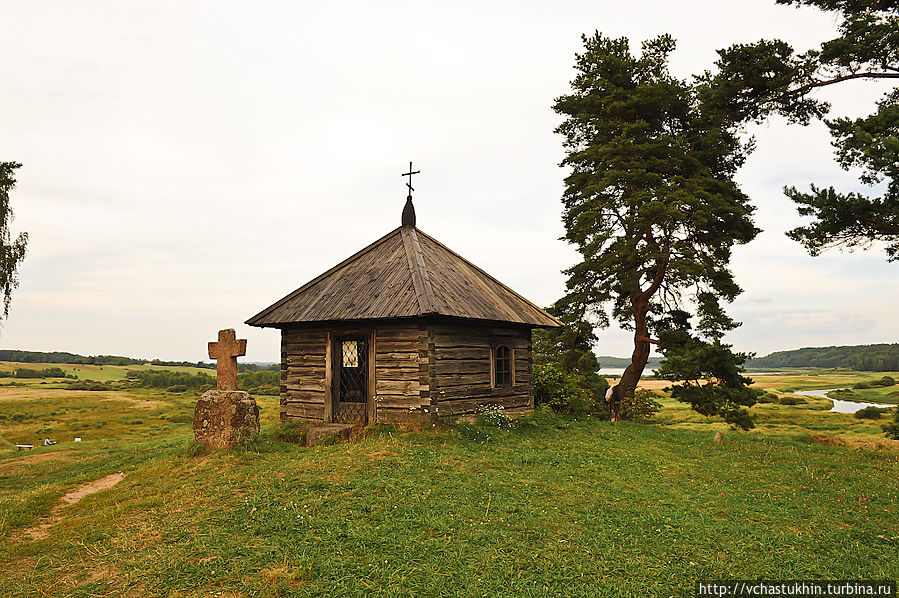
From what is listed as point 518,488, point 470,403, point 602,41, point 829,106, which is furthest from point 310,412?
point 602,41

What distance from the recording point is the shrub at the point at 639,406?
22.6 meters

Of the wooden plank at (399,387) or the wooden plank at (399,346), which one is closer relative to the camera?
the wooden plank at (399,387)

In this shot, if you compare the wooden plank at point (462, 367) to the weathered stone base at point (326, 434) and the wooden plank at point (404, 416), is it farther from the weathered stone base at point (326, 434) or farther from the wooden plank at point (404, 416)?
the weathered stone base at point (326, 434)

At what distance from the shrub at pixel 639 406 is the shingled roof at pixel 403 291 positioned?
681 cm

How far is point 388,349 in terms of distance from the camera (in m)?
14.1

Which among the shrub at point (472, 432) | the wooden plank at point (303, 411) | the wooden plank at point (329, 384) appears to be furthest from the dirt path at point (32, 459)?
the shrub at point (472, 432)

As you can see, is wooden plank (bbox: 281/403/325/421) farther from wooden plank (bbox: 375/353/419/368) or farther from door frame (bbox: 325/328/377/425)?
wooden plank (bbox: 375/353/419/368)

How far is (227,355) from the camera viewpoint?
12.8 meters

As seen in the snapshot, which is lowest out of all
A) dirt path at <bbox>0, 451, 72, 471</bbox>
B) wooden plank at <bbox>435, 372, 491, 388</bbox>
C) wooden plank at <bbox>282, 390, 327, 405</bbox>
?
dirt path at <bbox>0, 451, 72, 471</bbox>

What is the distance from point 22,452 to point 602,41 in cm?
2880

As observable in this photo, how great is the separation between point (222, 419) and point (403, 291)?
5.65 metres

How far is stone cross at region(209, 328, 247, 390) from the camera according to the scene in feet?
41.5

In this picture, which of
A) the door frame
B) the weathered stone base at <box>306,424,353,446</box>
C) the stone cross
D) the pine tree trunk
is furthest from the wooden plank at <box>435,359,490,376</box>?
the pine tree trunk

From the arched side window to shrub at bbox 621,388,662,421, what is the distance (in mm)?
8576
